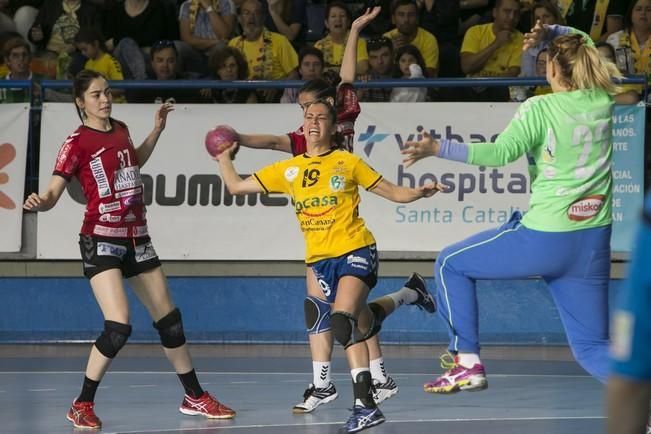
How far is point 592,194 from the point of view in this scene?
275 inches

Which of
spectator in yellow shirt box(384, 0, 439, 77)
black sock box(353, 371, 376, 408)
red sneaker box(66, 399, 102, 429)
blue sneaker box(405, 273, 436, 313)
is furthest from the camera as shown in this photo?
spectator in yellow shirt box(384, 0, 439, 77)

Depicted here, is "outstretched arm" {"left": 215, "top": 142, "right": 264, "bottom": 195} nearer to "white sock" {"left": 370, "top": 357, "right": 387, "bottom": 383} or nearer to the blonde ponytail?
"white sock" {"left": 370, "top": 357, "right": 387, "bottom": 383}

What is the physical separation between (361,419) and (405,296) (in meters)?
1.74

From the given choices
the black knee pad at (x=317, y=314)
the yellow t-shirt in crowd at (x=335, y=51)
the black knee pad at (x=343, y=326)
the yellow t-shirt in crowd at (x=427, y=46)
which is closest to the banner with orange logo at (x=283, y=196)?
the yellow t-shirt in crowd at (x=335, y=51)

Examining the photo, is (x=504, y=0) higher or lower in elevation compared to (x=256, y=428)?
higher

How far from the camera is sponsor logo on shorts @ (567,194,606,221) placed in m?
6.91

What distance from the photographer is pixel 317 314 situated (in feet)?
28.6

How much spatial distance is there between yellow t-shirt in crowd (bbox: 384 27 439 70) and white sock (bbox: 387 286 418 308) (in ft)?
16.2

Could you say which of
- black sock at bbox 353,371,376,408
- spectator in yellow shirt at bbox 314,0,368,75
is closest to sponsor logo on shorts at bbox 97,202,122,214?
black sock at bbox 353,371,376,408

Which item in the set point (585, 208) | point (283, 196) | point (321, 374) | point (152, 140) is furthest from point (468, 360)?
point (283, 196)

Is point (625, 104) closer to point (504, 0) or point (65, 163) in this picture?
point (504, 0)

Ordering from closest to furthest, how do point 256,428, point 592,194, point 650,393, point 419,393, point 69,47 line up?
point 650,393, point 592,194, point 256,428, point 419,393, point 69,47

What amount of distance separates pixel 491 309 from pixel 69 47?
5565 mm

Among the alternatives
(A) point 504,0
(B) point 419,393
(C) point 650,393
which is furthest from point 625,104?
(C) point 650,393
